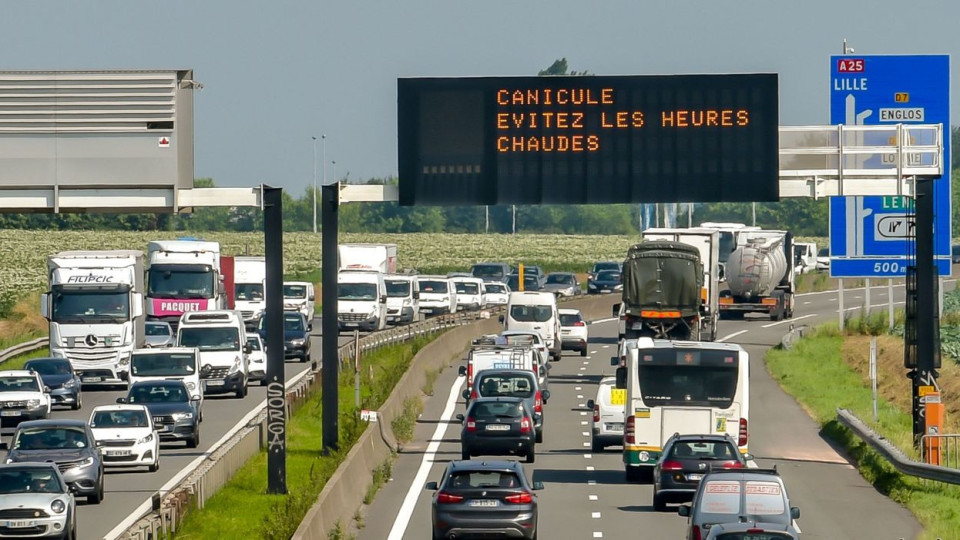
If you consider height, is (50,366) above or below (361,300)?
below

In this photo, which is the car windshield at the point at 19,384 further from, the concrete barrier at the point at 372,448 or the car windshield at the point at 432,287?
the car windshield at the point at 432,287

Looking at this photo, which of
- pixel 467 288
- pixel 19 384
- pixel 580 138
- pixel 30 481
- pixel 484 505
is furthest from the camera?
pixel 467 288

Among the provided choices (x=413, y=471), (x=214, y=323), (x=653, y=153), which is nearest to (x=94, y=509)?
(x=413, y=471)

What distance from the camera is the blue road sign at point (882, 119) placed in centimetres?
5991

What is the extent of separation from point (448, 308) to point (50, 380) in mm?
37096

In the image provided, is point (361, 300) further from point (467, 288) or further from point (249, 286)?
point (467, 288)

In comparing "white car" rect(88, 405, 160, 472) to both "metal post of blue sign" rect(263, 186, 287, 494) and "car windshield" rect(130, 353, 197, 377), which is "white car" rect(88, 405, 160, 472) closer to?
"metal post of blue sign" rect(263, 186, 287, 494)

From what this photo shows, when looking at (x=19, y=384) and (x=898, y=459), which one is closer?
(x=898, y=459)

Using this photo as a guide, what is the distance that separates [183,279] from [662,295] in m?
16.4

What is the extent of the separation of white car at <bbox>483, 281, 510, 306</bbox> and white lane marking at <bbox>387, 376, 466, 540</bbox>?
3454 cm

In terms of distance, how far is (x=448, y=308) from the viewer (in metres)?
86.9

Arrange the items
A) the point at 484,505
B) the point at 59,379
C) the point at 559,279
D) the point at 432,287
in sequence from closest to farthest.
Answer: the point at 484,505 → the point at 59,379 → the point at 432,287 → the point at 559,279

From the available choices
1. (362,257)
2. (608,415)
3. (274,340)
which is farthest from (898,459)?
(362,257)

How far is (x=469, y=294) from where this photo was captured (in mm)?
90688
